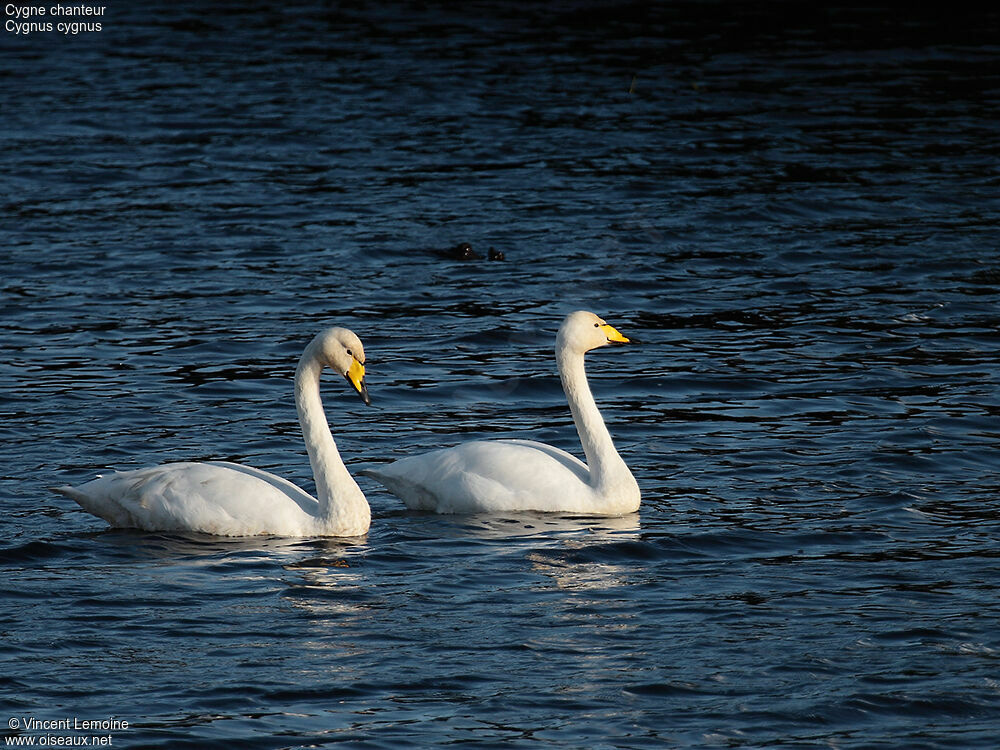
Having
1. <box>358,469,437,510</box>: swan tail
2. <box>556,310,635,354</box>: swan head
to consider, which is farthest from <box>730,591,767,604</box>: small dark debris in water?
<box>556,310,635,354</box>: swan head

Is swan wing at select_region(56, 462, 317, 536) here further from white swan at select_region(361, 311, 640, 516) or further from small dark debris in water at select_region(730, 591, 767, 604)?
small dark debris in water at select_region(730, 591, 767, 604)

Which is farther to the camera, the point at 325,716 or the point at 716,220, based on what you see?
the point at 716,220

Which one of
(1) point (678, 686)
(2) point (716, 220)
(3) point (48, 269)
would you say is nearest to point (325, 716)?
(1) point (678, 686)

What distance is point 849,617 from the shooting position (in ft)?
31.3

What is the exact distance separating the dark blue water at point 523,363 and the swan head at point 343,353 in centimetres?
103

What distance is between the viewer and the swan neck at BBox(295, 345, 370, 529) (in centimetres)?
1105

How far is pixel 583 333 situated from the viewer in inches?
475

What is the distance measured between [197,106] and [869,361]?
14.1m

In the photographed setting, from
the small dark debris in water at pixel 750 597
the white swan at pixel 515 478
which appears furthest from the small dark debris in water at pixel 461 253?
the small dark debris in water at pixel 750 597

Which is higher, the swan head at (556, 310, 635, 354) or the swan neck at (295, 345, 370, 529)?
the swan head at (556, 310, 635, 354)

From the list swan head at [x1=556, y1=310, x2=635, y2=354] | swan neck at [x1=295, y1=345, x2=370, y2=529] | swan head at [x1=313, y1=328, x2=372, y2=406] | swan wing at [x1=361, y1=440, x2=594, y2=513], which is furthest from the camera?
swan head at [x1=556, y1=310, x2=635, y2=354]

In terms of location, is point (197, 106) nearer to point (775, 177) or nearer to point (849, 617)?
point (775, 177)

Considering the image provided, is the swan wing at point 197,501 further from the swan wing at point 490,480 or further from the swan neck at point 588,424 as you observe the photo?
the swan neck at point 588,424

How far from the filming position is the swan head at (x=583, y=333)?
12.0 meters
